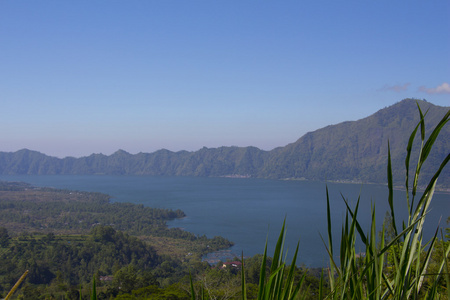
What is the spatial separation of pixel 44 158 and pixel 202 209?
130m

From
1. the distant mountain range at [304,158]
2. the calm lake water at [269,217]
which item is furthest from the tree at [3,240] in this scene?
the distant mountain range at [304,158]

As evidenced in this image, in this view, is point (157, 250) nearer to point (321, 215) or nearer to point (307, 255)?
point (307, 255)

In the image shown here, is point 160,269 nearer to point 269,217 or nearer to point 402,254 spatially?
point 269,217

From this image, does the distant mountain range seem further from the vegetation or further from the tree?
the tree

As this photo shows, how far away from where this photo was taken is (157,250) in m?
30.2

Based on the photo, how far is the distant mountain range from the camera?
Result: 99.1 m

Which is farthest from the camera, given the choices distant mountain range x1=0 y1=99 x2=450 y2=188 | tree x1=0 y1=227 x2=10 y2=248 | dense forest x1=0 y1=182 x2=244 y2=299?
distant mountain range x1=0 y1=99 x2=450 y2=188

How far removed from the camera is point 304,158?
385ft

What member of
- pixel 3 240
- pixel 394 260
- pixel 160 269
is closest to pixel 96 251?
pixel 3 240

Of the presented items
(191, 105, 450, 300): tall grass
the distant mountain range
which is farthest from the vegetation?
the distant mountain range

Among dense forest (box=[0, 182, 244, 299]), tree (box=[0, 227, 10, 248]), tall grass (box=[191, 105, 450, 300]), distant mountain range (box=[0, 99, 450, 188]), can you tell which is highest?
distant mountain range (box=[0, 99, 450, 188])

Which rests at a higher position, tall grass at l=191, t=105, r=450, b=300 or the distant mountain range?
the distant mountain range

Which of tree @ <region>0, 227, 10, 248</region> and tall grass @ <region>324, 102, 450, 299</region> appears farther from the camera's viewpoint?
tree @ <region>0, 227, 10, 248</region>

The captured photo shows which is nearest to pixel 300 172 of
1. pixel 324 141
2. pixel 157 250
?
pixel 324 141
